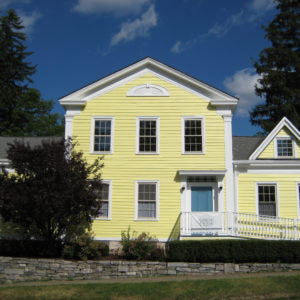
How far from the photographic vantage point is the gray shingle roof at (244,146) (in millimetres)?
17519

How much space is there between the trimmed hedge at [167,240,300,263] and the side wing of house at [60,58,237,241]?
256cm

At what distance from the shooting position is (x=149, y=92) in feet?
56.3

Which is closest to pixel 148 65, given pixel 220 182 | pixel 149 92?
pixel 149 92

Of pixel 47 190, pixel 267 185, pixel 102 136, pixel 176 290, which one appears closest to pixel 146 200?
pixel 102 136

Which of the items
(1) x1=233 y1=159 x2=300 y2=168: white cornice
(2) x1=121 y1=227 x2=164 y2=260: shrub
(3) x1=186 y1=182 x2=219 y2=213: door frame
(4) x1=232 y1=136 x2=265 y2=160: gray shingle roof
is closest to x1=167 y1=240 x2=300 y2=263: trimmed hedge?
(2) x1=121 y1=227 x2=164 y2=260: shrub

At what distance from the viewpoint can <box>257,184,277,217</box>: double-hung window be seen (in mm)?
16469

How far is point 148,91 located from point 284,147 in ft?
25.1

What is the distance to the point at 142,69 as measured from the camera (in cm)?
1742

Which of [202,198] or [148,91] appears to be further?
[148,91]

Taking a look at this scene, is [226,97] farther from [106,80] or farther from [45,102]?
[45,102]

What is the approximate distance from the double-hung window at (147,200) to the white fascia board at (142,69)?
5191 mm

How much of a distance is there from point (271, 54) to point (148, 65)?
21080 mm

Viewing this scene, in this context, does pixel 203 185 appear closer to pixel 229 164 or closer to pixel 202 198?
pixel 202 198

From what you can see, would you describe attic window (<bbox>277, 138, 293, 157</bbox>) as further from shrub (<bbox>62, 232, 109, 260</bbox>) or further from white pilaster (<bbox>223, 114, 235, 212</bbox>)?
shrub (<bbox>62, 232, 109, 260</bbox>)
